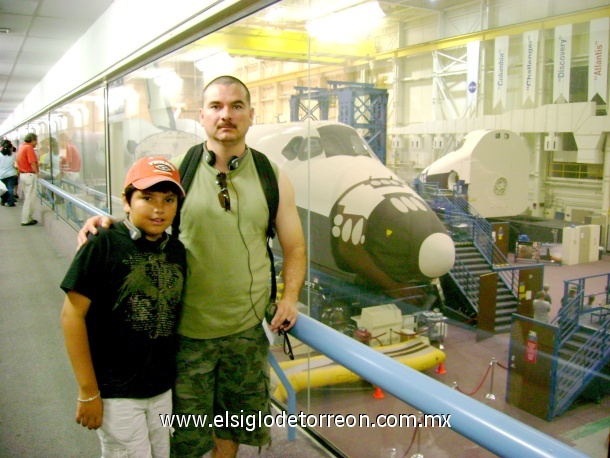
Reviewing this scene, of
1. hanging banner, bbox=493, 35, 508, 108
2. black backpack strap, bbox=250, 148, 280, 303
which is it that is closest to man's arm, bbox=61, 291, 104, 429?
black backpack strap, bbox=250, 148, 280, 303

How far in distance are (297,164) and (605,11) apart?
2410 mm

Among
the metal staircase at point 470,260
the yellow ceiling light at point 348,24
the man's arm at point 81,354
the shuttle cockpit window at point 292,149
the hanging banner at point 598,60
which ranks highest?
the yellow ceiling light at point 348,24

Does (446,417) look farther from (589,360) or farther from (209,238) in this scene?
(209,238)

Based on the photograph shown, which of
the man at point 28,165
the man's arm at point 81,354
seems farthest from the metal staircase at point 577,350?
the man at point 28,165

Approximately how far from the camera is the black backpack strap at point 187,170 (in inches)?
66.4

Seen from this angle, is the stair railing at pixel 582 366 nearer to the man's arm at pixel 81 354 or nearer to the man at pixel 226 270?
the man at pixel 226 270

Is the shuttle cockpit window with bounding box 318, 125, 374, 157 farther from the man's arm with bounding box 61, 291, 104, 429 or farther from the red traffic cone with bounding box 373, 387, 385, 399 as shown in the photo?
the man's arm with bounding box 61, 291, 104, 429

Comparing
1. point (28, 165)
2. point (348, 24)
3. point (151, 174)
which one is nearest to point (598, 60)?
point (151, 174)

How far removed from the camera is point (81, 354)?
4.89 feet

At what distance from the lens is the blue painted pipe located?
3.23ft

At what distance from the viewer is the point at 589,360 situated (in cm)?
123

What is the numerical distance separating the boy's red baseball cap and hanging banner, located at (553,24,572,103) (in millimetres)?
1099

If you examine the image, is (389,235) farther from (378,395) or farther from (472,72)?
(472,72)

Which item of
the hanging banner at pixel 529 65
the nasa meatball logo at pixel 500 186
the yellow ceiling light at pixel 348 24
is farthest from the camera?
the yellow ceiling light at pixel 348 24
